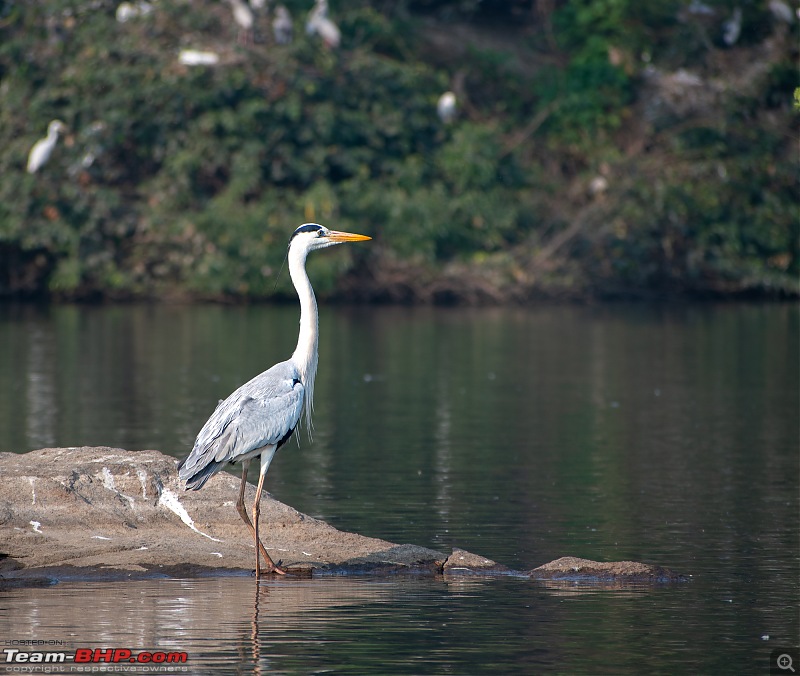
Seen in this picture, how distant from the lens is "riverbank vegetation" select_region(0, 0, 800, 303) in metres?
33.6

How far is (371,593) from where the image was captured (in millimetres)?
8266

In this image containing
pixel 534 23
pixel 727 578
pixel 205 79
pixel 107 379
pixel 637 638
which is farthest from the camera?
pixel 534 23

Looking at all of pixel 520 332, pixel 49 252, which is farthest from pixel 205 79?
pixel 520 332

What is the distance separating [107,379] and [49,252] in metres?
16.7

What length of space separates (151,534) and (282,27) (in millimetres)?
27416

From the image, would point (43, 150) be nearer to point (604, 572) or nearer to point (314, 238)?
point (314, 238)

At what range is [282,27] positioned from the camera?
35188 mm

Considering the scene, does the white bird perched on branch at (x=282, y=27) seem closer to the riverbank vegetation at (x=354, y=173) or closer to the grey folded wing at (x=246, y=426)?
the riverbank vegetation at (x=354, y=173)

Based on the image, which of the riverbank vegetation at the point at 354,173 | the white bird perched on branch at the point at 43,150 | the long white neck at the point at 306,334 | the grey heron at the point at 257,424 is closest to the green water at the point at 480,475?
the grey heron at the point at 257,424

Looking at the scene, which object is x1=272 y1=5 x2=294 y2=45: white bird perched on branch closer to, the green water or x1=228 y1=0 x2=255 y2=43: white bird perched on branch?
x1=228 y1=0 x2=255 y2=43: white bird perched on branch

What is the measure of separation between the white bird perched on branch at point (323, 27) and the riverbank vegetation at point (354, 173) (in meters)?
0.49

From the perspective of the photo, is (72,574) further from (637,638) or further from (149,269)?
(149,269)

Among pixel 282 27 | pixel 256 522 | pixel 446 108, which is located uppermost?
pixel 282 27

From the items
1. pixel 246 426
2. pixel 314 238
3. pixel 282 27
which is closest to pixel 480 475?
pixel 314 238
